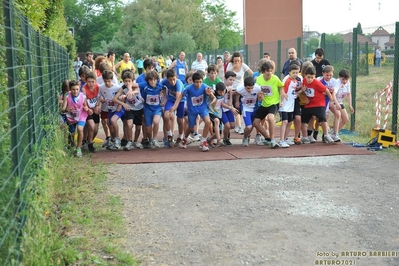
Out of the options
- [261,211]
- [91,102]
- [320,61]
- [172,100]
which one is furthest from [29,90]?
[320,61]

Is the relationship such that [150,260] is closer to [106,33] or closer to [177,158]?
[177,158]

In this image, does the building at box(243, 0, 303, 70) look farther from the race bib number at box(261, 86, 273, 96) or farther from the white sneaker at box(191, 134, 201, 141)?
the race bib number at box(261, 86, 273, 96)

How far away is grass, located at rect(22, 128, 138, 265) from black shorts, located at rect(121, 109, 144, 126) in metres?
2.80

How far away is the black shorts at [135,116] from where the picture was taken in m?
11.3

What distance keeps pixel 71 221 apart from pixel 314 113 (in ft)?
21.8

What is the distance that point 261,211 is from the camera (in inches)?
255

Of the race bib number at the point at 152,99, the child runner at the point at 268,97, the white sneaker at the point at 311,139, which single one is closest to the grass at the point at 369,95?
the white sneaker at the point at 311,139

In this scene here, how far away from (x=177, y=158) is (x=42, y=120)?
11.3 feet

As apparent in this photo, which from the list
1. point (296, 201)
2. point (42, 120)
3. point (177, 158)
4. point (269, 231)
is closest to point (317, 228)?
point (269, 231)

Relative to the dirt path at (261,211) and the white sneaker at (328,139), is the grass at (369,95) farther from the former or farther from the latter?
the dirt path at (261,211)

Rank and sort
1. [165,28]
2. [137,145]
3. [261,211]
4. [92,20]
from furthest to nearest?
[92,20], [165,28], [137,145], [261,211]

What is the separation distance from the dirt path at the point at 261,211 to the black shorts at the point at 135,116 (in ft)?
6.59

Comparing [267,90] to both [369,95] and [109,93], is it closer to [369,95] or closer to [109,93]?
[109,93]

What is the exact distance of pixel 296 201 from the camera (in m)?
6.92
